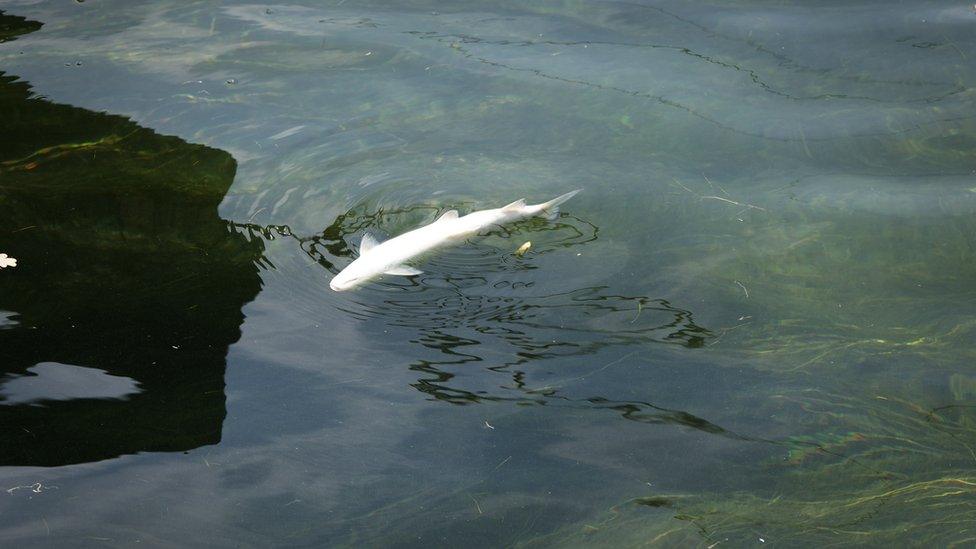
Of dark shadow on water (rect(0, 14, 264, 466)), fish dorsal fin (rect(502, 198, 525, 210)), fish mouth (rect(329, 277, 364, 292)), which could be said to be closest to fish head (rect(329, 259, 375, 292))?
fish mouth (rect(329, 277, 364, 292))

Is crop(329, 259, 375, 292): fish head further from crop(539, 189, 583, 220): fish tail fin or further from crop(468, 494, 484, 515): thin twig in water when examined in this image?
crop(468, 494, 484, 515): thin twig in water

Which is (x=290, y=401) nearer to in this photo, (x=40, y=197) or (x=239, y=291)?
(x=239, y=291)

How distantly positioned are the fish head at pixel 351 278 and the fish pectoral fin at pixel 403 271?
81 millimetres

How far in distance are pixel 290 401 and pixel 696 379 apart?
5.16 feet

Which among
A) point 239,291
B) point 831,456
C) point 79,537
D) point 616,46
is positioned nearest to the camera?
point 79,537

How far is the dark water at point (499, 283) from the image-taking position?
3.15m

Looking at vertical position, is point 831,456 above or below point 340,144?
below

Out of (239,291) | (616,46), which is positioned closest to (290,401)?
(239,291)

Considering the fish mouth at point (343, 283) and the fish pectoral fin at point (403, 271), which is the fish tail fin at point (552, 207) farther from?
the fish mouth at point (343, 283)

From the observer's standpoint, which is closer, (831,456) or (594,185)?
(831,456)

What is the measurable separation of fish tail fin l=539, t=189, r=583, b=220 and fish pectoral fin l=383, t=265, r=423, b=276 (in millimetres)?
696

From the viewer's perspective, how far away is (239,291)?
4082 millimetres

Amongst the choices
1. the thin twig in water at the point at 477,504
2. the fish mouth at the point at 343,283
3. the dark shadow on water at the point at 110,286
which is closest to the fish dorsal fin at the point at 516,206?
the fish mouth at the point at 343,283

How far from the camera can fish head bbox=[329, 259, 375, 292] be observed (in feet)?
13.0
